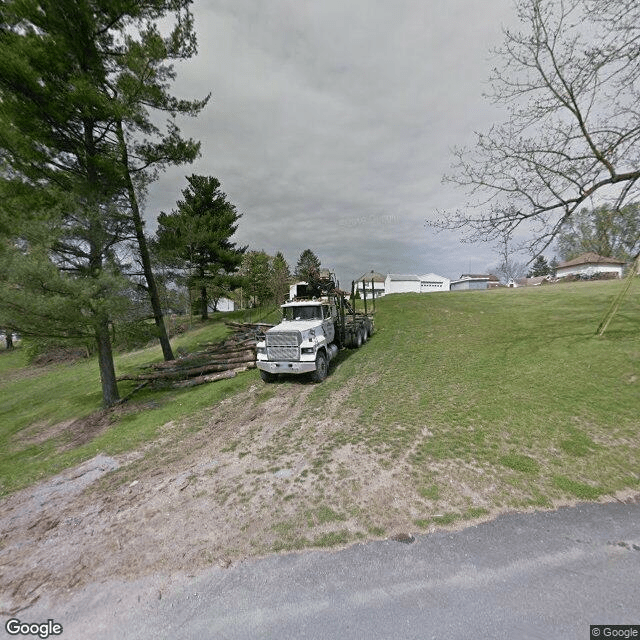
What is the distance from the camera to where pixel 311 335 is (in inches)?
366

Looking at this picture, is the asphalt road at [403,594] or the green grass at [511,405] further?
the green grass at [511,405]

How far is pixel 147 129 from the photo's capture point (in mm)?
10820

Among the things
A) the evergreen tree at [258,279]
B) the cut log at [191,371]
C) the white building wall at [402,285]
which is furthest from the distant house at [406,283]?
the cut log at [191,371]

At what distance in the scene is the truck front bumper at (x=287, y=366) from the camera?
884cm

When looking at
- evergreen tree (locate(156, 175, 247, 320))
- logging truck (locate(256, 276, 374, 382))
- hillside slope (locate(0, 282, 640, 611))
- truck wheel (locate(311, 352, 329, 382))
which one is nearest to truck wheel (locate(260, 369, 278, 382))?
logging truck (locate(256, 276, 374, 382))

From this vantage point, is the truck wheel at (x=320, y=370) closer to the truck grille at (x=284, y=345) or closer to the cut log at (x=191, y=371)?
the truck grille at (x=284, y=345)

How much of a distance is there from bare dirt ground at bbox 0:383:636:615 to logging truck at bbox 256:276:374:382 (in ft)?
9.76

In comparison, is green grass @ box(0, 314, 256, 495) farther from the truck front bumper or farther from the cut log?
the truck front bumper

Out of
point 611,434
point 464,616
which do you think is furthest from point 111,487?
point 611,434

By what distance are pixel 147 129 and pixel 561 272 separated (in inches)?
2716

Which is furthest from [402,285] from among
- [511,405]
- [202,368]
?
[511,405]

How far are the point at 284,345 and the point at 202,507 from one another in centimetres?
536

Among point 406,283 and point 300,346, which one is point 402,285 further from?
point 300,346

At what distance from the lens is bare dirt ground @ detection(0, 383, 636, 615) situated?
3.29m
